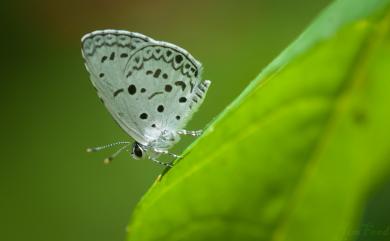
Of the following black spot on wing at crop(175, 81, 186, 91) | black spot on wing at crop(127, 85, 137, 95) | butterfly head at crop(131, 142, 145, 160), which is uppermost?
black spot on wing at crop(175, 81, 186, 91)

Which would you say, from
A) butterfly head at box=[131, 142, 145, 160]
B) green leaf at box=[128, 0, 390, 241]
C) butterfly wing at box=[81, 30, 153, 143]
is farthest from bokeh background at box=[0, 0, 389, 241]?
green leaf at box=[128, 0, 390, 241]

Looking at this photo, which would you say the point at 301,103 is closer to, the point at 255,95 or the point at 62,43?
the point at 255,95

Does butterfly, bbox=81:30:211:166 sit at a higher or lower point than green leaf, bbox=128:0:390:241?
higher

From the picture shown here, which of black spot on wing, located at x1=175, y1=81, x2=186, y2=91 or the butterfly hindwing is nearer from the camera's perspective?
the butterfly hindwing

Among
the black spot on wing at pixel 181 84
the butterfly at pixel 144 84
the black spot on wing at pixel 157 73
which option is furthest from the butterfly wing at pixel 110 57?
the black spot on wing at pixel 181 84

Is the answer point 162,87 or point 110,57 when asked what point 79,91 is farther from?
point 110,57

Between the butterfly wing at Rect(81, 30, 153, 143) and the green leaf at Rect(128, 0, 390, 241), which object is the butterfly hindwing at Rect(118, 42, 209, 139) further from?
the green leaf at Rect(128, 0, 390, 241)

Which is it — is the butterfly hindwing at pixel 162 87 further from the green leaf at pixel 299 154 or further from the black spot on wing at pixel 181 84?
the green leaf at pixel 299 154

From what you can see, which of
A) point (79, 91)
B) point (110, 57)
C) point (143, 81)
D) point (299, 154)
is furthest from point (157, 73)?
point (79, 91)
